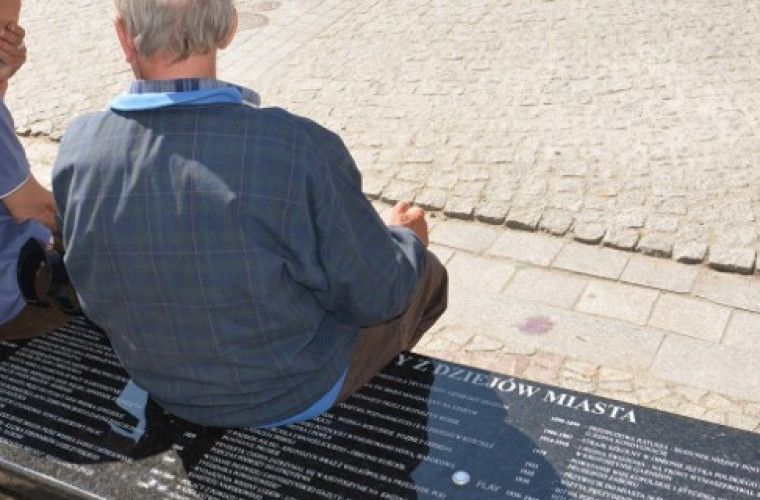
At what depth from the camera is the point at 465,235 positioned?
5523 mm

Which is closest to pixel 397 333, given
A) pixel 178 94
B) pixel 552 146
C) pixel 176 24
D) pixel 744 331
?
pixel 178 94

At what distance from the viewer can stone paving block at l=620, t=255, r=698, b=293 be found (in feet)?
16.1

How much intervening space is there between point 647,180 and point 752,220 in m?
0.70

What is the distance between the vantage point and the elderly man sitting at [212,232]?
8.09 feet

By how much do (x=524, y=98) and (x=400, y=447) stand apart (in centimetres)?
459

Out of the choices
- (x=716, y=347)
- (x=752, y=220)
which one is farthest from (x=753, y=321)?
(x=752, y=220)

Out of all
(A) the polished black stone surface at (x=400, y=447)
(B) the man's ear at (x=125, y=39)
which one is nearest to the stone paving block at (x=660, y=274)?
(A) the polished black stone surface at (x=400, y=447)

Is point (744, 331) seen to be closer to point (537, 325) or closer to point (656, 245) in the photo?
point (656, 245)

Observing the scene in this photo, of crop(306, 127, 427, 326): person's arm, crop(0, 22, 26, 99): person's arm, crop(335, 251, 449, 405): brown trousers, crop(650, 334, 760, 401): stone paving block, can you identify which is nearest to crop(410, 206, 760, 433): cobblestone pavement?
crop(650, 334, 760, 401): stone paving block

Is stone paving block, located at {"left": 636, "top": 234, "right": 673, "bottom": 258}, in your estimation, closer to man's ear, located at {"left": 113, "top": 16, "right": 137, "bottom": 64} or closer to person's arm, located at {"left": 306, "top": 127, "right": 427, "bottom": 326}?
person's arm, located at {"left": 306, "top": 127, "right": 427, "bottom": 326}

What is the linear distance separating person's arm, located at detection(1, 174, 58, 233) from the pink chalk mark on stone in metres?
2.29

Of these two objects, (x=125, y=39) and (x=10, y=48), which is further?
(x=10, y=48)

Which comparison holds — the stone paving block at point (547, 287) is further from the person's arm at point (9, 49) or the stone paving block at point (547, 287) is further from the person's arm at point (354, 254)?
the person's arm at point (9, 49)

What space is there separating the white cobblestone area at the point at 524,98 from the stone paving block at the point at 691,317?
373 mm
